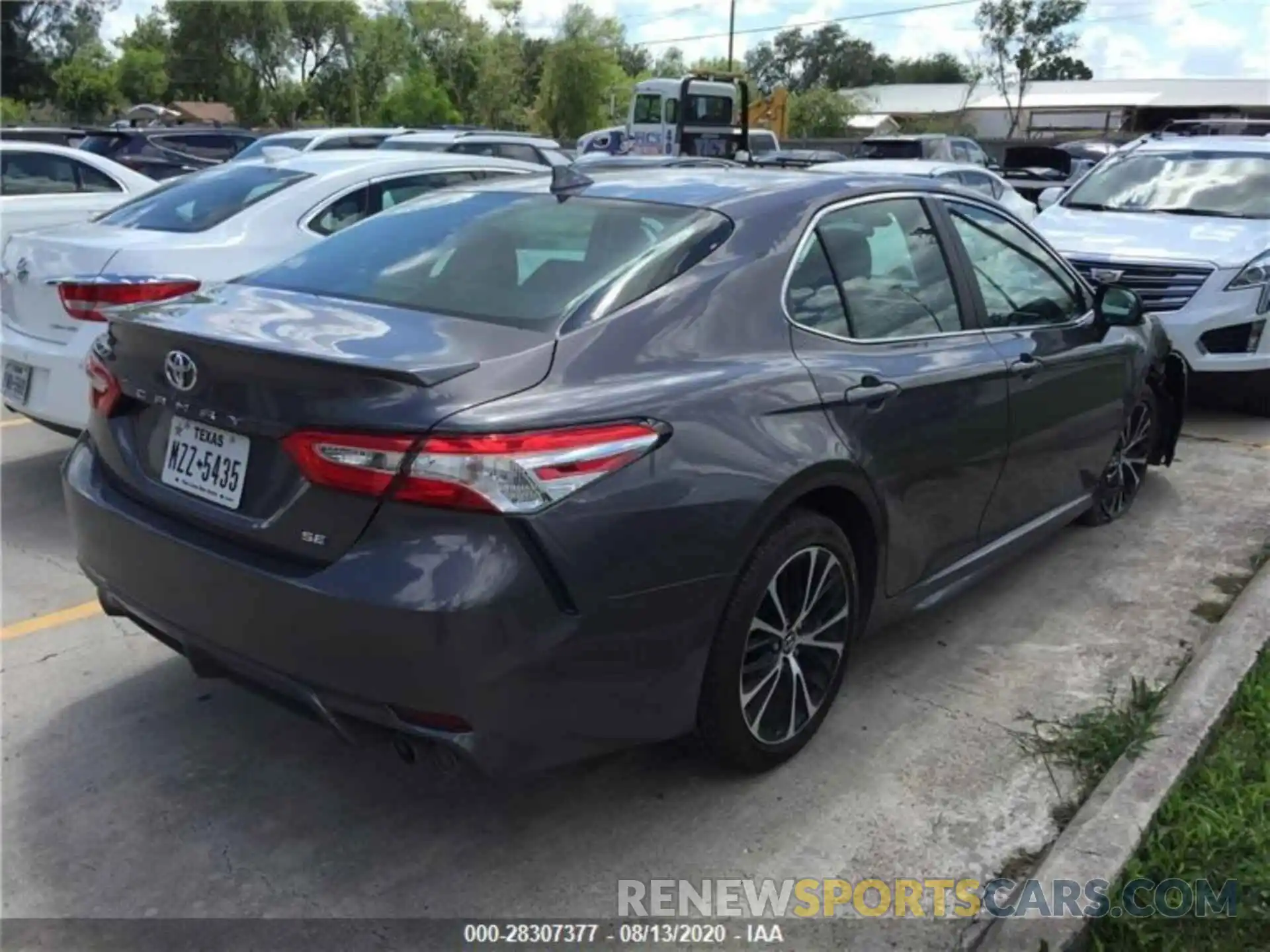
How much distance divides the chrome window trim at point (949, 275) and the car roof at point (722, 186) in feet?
0.08

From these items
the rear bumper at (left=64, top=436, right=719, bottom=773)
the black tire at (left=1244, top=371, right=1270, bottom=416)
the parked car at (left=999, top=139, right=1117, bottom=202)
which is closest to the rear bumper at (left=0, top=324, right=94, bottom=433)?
the rear bumper at (left=64, top=436, right=719, bottom=773)

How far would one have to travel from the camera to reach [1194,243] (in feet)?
24.5

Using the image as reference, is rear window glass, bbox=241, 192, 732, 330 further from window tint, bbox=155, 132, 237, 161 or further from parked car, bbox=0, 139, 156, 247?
window tint, bbox=155, 132, 237, 161

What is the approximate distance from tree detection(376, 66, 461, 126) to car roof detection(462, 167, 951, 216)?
5379 cm

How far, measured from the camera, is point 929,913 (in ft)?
9.13

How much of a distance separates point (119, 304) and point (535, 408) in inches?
134

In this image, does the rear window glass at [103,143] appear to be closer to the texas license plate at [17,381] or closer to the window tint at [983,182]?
the window tint at [983,182]

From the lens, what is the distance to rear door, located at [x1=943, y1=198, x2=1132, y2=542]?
407cm

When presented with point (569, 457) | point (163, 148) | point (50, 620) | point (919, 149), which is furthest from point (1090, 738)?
point (919, 149)

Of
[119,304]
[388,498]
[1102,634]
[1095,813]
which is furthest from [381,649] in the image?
[119,304]

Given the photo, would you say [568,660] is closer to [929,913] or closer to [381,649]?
[381,649]

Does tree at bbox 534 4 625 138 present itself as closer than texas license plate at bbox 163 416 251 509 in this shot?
No

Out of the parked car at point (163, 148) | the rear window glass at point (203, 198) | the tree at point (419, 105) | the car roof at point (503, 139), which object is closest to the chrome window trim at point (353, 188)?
the rear window glass at point (203, 198)

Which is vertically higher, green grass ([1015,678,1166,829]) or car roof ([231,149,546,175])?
car roof ([231,149,546,175])
